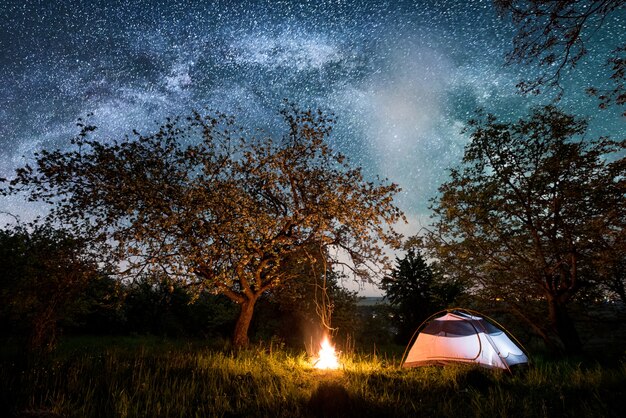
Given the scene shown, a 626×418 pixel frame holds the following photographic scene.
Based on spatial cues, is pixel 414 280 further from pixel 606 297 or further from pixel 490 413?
pixel 490 413

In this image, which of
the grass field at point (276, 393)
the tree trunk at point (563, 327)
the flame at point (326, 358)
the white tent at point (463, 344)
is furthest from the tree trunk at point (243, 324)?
the tree trunk at point (563, 327)

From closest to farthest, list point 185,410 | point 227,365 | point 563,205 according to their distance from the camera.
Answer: point 185,410, point 227,365, point 563,205

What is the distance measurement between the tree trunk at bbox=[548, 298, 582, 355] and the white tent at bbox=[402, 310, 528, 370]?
4.34m

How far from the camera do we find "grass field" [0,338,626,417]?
572 cm

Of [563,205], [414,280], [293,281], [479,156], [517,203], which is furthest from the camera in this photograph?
[414,280]

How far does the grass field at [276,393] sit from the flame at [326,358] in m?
1.24

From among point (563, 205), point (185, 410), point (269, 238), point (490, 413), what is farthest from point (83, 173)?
point (563, 205)

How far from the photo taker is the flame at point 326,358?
10579 mm

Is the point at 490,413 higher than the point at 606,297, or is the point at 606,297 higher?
the point at 606,297

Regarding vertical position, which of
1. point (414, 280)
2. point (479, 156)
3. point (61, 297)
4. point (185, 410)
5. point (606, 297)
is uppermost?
point (479, 156)

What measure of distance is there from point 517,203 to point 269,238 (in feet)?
39.2

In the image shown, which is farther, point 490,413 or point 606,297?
point 606,297

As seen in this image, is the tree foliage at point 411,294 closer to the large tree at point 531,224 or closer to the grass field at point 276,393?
the large tree at point 531,224

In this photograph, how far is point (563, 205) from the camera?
1416 cm
